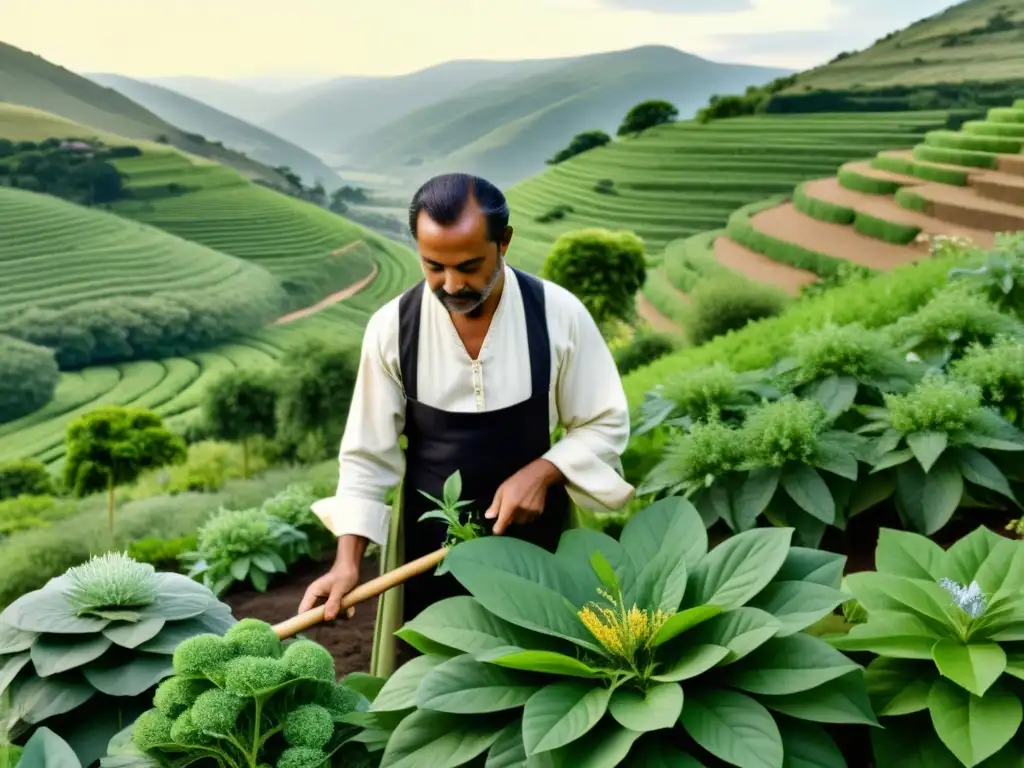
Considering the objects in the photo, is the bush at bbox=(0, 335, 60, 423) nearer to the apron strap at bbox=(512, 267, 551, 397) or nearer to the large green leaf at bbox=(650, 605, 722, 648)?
the apron strap at bbox=(512, 267, 551, 397)

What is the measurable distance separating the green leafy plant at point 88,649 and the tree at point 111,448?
4307 millimetres

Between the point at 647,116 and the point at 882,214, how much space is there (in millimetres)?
3027

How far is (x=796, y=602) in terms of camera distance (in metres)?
1.24

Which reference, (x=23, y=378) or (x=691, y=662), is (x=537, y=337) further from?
(x=23, y=378)

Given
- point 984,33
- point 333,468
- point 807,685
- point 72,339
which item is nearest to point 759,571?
point 807,685

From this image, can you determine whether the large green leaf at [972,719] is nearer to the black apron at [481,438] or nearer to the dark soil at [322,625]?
the black apron at [481,438]

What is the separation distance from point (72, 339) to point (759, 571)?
5.77 meters

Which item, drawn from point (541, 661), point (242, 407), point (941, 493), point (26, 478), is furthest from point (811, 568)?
point (26, 478)

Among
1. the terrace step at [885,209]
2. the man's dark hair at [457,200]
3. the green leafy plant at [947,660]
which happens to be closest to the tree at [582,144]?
→ the terrace step at [885,209]

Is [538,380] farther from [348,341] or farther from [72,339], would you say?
[72,339]

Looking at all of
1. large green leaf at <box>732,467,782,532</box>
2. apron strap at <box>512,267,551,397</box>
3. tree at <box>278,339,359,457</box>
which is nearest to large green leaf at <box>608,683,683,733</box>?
apron strap at <box>512,267,551,397</box>

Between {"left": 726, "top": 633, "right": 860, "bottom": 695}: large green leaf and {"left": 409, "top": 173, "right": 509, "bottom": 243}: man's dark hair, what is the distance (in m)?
0.73

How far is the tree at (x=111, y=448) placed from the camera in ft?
17.9

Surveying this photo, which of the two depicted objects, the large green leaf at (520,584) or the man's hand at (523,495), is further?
the man's hand at (523,495)
